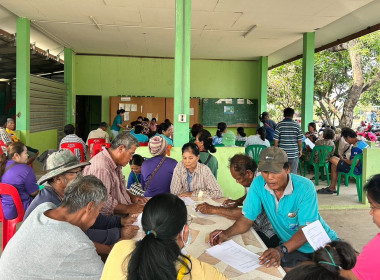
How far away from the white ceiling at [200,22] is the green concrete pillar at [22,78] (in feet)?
1.17

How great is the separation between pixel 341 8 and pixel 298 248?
20.3ft

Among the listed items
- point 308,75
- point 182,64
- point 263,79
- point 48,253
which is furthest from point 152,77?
point 48,253

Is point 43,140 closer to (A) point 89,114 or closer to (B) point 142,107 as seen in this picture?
(B) point 142,107

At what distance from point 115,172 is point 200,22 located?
18.8ft

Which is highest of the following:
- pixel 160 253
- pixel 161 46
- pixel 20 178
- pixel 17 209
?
pixel 161 46

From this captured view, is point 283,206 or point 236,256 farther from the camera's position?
point 283,206

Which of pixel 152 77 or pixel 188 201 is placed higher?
pixel 152 77

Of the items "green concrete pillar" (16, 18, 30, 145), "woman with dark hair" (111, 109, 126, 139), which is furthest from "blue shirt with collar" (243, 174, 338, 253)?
"woman with dark hair" (111, 109, 126, 139)

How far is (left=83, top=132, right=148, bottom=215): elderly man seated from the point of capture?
9.18ft

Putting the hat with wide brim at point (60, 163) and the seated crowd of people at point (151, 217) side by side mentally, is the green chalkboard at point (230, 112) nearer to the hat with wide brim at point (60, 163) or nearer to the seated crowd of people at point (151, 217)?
the seated crowd of people at point (151, 217)

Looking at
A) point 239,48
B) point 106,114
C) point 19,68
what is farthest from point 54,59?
point 239,48

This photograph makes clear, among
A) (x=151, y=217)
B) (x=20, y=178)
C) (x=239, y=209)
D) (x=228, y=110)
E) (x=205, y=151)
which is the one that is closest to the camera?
(x=151, y=217)

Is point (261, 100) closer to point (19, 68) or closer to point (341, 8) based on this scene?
point (341, 8)

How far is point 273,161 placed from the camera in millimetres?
2258
